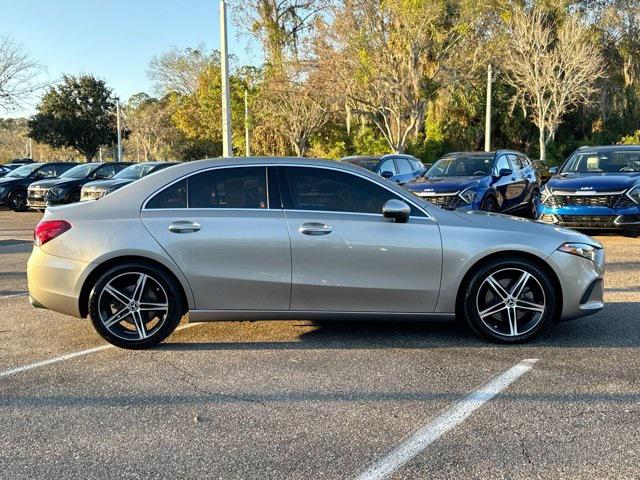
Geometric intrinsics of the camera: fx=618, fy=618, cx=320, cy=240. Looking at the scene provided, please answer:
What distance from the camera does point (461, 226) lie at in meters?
5.13

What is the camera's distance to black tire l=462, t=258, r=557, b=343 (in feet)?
16.8

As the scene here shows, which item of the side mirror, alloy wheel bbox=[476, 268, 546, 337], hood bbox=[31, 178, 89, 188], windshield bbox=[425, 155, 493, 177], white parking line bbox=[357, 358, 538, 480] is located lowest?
white parking line bbox=[357, 358, 538, 480]

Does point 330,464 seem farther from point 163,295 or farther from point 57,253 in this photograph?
point 57,253

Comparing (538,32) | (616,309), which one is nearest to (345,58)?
(538,32)

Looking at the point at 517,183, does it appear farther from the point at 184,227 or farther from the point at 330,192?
the point at 184,227

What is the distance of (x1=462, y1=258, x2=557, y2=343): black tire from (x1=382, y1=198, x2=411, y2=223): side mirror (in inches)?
30.4

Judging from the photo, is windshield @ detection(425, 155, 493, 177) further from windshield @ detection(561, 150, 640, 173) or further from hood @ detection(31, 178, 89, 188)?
hood @ detection(31, 178, 89, 188)

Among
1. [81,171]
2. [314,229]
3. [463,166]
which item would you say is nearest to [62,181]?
[81,171]

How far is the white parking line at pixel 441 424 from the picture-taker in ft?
10.4

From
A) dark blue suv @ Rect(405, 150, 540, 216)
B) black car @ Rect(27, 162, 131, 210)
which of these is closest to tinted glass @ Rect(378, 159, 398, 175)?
dark blue suv @ Rect(405, 150, 540, 216)

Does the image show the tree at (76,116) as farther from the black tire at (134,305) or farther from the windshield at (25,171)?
the black tire at (134,305)

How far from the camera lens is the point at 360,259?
500 cm

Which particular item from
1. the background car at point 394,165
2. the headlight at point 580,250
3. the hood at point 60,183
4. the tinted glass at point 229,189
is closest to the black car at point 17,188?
the hood at point 60,183

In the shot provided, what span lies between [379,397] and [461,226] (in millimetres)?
1739
